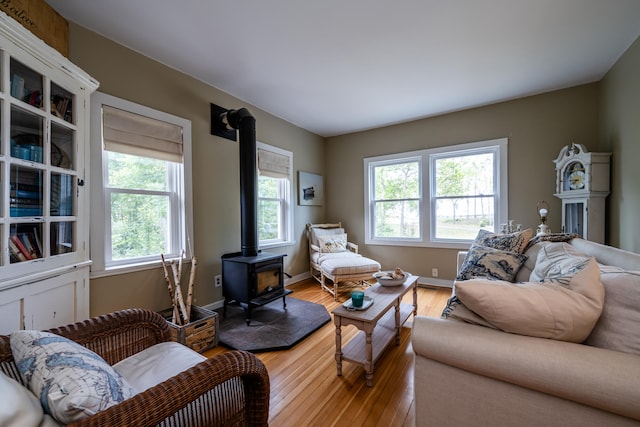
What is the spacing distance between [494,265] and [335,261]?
2.01m

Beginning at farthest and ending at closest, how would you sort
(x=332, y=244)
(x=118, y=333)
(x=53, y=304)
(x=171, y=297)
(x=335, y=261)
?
(x=332, y=244) → (x=335, y=261) → (x=171, y=297) → (x=53, y=304) → (x=118, y=333)

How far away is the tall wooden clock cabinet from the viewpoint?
2607 mm

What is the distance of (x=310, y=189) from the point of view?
14.7 ft

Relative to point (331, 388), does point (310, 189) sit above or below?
above

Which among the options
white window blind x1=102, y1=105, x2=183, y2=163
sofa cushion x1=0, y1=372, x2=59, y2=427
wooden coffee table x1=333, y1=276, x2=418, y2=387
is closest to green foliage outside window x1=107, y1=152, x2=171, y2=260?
white window blind x1=102, y1=105, x2=183, y2=163

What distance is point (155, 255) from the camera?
8.21 ft

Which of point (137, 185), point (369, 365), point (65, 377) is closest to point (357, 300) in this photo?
point (369, 365)

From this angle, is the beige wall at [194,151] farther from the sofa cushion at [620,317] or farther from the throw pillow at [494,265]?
the sofa cushion at [620,317]

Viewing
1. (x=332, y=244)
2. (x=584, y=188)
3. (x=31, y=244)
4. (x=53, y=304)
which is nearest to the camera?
(x=31, y=244)

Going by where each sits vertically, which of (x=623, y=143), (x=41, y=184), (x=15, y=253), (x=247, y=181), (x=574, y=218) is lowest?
(x=15, y=253)

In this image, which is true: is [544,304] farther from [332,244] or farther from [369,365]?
[332,244]

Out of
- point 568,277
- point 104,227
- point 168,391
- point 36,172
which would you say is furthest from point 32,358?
point 568,277

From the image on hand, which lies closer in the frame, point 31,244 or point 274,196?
point 31,244

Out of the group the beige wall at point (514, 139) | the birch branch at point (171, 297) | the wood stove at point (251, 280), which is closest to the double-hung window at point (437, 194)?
the beige wall at point (514, 139)
